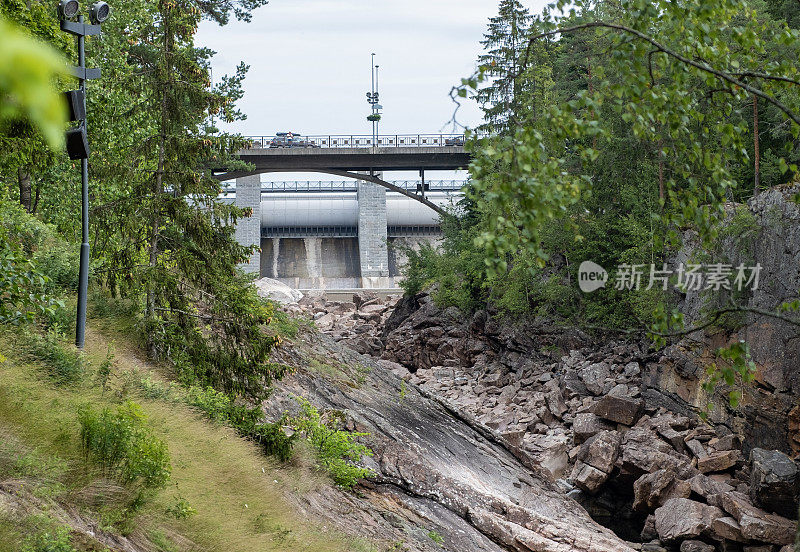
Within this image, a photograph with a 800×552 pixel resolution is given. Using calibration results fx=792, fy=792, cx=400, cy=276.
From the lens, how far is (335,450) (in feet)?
44.2

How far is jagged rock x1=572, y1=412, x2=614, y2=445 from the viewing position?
25.5 metres

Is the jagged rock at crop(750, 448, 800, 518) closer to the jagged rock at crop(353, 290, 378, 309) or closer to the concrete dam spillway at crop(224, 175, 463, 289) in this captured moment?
the jagged rock at crop(353, 290, 378, 309)

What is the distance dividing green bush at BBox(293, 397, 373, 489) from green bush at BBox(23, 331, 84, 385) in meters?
4.23

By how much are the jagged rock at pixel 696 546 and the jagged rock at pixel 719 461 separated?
4228 mm

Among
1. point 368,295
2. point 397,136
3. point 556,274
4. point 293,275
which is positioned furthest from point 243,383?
point 293,275

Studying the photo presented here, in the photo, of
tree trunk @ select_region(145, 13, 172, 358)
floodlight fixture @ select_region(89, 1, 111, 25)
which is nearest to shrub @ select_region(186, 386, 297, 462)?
tree trunk @ select_region(145, 13, 172, 358)

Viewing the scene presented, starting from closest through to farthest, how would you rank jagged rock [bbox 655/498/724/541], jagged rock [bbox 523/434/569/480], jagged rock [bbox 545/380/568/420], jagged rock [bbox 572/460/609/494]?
jagged rock [bbox 655/498/724/541], jagged rock [bbox 572/460/609/494], jagged rock [bbox 523/434/569/480], jagged rock [bbox 545/380/568/420]

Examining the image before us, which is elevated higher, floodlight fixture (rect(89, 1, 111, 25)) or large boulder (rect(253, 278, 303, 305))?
floodlight fixture (rect(89, 1, 111, 25))

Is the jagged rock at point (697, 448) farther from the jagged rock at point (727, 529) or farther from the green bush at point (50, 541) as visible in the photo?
the green bush at point (50, 541)

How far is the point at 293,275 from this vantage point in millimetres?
72250

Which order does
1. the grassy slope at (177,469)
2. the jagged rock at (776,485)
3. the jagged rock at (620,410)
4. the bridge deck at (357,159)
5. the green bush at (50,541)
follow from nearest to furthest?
the green bush at (50,541)
the grassy slope at (177,469)
the jagged rock at (776,485)
the jagged rock at (620,410)
the bridge deck at (357,159)

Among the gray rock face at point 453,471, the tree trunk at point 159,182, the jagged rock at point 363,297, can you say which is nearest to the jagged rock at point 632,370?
the gray rock face at point 453,471

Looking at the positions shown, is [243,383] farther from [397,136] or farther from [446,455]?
[397,136]

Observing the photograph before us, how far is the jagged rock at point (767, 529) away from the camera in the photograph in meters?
18.3
